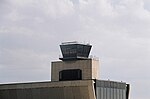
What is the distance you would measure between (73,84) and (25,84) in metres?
12.8

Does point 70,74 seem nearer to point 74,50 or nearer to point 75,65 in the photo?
point 75,65

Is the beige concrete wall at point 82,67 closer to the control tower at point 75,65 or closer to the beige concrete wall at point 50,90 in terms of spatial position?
the control tower at point 75,65

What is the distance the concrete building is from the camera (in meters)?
90.0

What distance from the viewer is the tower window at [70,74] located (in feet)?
310

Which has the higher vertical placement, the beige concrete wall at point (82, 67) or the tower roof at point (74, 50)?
the tower roof at point (74, 50)

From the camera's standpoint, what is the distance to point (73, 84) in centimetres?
9012

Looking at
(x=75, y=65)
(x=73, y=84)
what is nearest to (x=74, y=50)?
(x=75, y=65)

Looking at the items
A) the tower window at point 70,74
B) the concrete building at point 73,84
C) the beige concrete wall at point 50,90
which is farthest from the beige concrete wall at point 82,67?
the beige concrete wall at point 50,90

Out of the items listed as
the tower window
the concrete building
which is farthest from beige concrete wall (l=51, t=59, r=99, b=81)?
the tower window

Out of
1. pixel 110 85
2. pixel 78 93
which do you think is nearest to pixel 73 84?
pixel 78 93

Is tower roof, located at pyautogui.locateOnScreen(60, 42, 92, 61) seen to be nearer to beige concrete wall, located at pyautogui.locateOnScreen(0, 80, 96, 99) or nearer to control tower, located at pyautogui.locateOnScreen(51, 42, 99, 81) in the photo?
control tower, located at pyautogui.locateOnScreen(51, 42, 99, 81)

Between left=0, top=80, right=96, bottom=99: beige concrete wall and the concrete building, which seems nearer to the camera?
left=0, top=80, right=96, bottom=99: beige concrete wall

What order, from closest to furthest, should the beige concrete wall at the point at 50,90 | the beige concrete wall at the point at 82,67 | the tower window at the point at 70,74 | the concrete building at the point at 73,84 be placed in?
the beige concrete wall at the point at 50,90 → the concrete building at the point at 73,84 → the beige concrete wall at the point at 82,67 → the tower window at the point at 70,74

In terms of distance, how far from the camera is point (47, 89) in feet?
308
